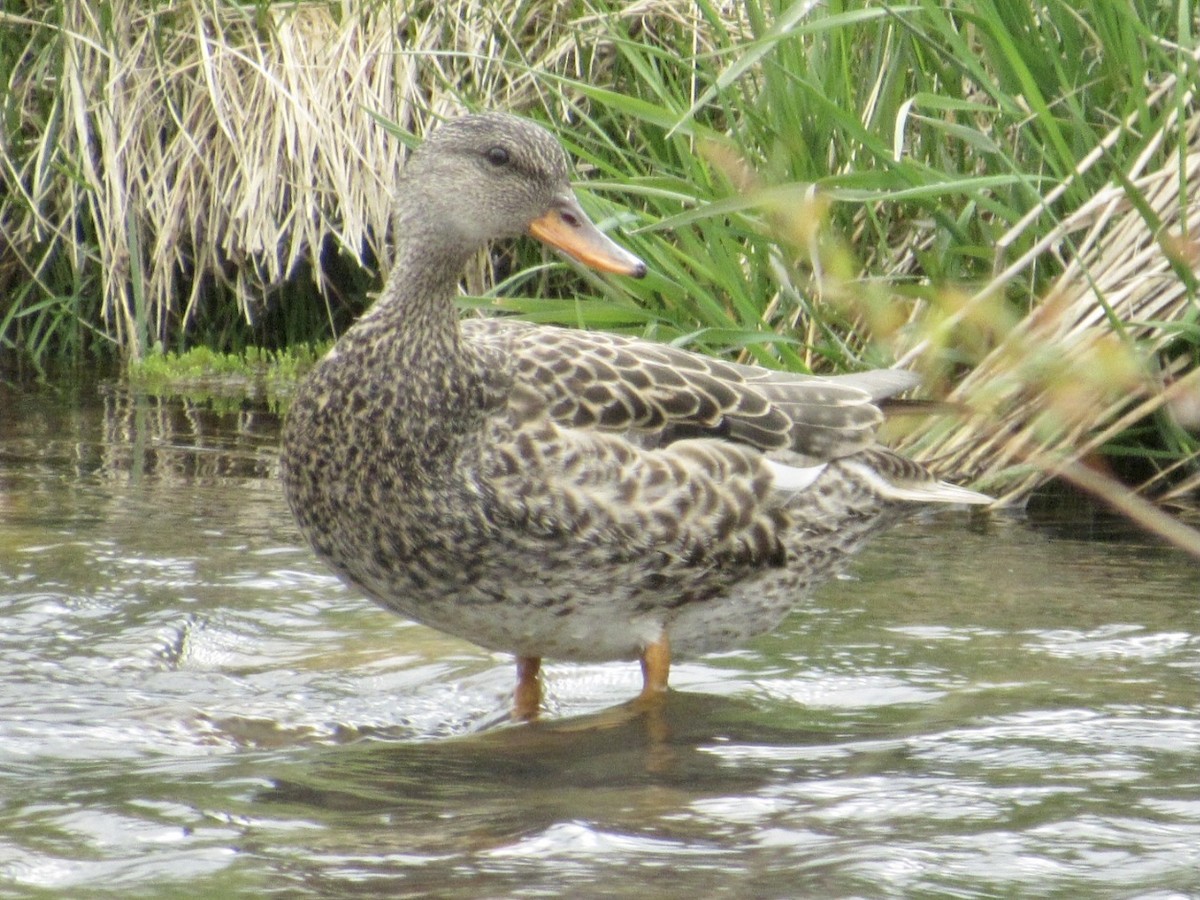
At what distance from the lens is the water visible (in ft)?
8.75

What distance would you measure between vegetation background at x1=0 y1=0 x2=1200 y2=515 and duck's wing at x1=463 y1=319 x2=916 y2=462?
0.26m

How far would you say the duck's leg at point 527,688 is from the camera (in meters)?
3.85

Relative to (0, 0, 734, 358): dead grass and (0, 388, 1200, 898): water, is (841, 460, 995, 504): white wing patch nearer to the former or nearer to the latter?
(0, 388, 1200, 898): water

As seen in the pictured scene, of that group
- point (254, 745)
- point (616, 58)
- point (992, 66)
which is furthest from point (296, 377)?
point (254, 745)

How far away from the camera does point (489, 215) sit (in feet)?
13.4

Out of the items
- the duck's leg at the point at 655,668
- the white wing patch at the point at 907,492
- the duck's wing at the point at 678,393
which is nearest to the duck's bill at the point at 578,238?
the duck's wing at the point at 678,393

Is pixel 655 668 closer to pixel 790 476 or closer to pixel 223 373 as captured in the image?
pixel 790 476

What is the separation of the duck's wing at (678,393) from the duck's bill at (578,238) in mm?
171

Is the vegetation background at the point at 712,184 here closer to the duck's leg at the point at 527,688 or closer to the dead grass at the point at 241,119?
the dead grass at the point at 241,119

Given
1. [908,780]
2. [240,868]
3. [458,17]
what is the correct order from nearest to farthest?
1. [240,868]
2. [908,780]
3. [458,17]

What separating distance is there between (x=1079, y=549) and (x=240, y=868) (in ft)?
9.30

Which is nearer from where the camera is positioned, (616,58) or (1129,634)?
(1129,634)

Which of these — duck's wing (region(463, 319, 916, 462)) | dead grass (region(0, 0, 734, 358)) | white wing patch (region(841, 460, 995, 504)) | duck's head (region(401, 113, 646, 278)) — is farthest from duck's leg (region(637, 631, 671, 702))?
dead grass (region(0, 0, 734, 358))

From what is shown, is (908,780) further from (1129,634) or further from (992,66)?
(992,66)
